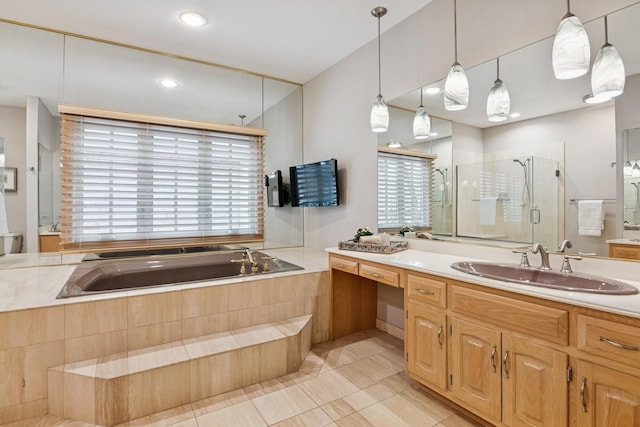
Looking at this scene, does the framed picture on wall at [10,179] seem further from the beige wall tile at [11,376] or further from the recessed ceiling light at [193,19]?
the recessed ceiling light at [193,19]

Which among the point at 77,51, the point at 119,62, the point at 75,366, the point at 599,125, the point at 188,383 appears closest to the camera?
the point at 599,125

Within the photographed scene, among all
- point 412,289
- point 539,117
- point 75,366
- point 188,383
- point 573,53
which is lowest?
point 188,383

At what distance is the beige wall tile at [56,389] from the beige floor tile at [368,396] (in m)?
1.58

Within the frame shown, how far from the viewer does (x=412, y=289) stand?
75.7 inches

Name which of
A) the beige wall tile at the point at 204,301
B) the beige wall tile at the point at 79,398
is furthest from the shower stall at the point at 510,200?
the beige wall tile at the point at 79,398

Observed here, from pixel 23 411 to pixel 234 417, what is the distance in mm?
1113

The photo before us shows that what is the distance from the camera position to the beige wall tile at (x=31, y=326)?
1632 mm

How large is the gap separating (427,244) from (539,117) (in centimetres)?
112

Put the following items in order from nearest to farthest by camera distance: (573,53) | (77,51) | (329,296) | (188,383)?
1. (573,53)
2. (188,383)
3. (329,296)
4. (77,51)

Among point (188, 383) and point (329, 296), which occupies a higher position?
point (329, 296)

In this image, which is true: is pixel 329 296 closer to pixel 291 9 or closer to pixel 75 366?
pixel 75 366

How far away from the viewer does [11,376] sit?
64.7 inches

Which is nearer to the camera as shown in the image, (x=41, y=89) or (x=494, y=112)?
(x=494, y=112)

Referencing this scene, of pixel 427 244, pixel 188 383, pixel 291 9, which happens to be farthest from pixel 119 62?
pixel 427 244
